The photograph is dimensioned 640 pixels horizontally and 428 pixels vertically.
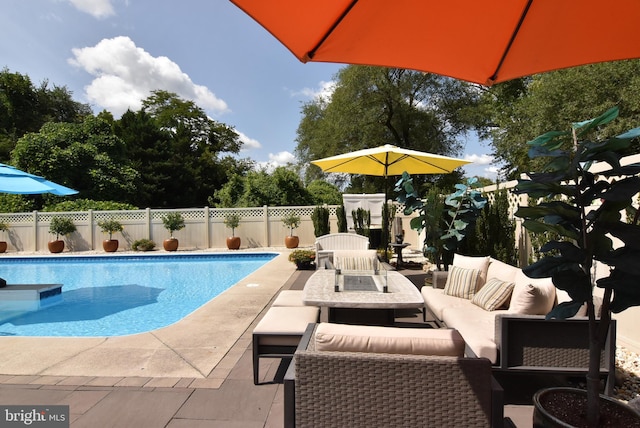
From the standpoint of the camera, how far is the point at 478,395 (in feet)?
5.82

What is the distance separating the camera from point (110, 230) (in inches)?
536

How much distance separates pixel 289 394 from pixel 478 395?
92 centimetres

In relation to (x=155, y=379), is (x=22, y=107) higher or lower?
higher

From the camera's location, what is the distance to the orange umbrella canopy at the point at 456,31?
1.60 metres

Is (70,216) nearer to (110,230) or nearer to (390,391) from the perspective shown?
(110,230)

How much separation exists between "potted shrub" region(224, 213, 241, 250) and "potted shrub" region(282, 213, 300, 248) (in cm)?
176

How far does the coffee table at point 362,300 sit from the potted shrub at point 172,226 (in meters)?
10.9

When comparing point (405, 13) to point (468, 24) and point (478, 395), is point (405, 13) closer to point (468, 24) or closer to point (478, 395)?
point (468, 24)

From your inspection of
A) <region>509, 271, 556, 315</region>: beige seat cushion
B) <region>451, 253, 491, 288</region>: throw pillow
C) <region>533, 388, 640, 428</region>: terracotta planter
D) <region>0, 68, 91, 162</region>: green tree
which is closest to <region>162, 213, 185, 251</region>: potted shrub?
<region>451, 253, 491, 288</region>: throw pillow

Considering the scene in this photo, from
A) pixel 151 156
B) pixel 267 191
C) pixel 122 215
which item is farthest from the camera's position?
pixel 151 156

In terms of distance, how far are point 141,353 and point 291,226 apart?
1034 cm

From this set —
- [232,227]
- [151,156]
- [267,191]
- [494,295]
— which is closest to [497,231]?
[494,295]

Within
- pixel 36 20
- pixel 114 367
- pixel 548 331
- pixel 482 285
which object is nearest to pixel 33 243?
pixel 36 20

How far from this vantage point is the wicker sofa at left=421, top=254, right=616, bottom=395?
257 cm
